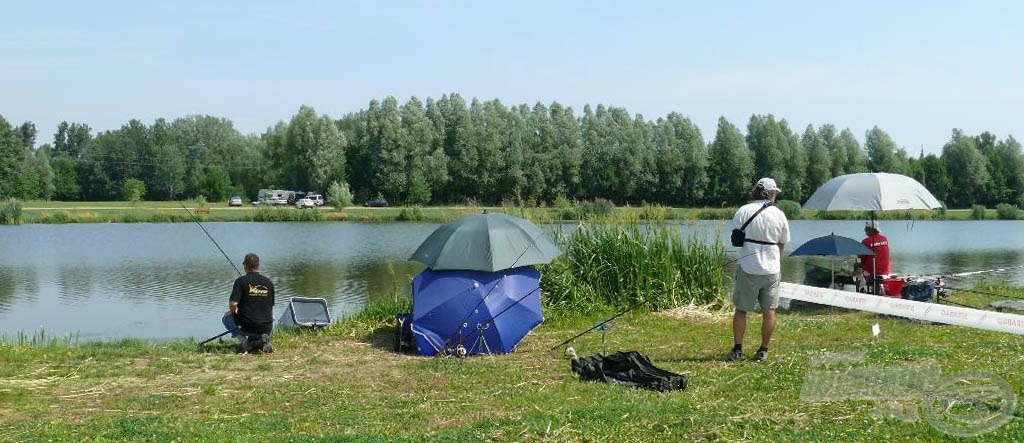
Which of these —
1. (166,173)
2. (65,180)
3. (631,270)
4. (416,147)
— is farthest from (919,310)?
(65,180)

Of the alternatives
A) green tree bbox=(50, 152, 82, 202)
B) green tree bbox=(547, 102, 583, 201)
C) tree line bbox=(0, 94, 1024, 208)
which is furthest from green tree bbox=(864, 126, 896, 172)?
green tree bbox=(50, 152, 82, 202)

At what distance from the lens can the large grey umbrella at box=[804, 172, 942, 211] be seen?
39.6 ft

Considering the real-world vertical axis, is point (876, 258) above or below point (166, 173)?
below

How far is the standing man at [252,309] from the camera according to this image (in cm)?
915

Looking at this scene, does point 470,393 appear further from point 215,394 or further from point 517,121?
point 517,121

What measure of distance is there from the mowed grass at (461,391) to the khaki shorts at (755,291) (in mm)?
499

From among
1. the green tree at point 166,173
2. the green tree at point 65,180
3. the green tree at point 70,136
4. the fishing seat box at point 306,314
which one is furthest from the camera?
the green tree at point 70,136

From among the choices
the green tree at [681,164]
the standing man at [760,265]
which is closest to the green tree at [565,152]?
the green tree at [681,164]

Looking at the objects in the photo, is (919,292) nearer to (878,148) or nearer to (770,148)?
(770,148)

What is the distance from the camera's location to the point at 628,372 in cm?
688

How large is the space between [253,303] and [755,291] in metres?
5.03

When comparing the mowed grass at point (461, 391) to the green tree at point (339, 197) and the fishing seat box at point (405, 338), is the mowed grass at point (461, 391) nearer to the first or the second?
the fishing seat box at point (405, 338)

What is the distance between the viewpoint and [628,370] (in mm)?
6934

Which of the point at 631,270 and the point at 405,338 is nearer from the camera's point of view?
the point at 405,338
